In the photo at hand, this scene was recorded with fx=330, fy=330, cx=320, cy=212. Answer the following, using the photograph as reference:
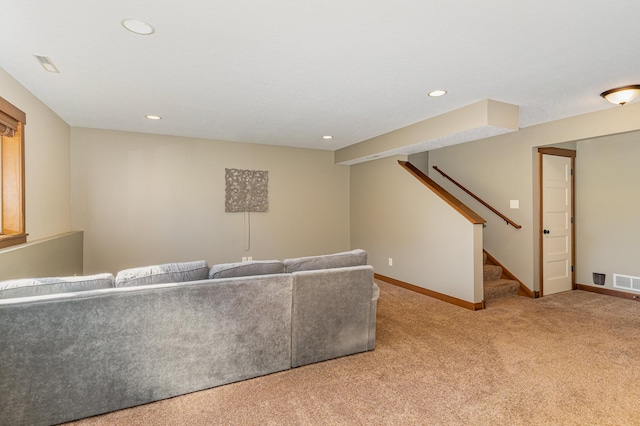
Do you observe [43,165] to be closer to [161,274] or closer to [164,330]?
[161,274]

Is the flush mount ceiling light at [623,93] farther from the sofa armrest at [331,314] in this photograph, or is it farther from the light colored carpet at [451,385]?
the sofa armrest at [331,314]

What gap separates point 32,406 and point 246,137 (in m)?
3.98

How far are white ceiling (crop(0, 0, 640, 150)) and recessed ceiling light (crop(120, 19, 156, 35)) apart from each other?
46 mm

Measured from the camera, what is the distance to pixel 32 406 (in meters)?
1.79

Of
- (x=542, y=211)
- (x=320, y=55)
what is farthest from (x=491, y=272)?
(x=320, y=55)

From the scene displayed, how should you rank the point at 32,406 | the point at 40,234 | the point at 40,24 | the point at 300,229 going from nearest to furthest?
the point at 32,406 < the point at 40,24 < the point at 40,234 < the point at 300,229

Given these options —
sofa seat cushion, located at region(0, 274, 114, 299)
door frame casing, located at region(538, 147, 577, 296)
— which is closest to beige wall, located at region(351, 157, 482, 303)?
door frame casing, located at region(538, 147, 577, 296)

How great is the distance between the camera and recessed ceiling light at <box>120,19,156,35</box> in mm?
1937

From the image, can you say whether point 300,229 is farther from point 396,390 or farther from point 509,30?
point 509,30

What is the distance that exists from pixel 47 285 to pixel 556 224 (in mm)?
5701

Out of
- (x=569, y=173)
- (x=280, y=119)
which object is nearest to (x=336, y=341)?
(x=280, y=119)

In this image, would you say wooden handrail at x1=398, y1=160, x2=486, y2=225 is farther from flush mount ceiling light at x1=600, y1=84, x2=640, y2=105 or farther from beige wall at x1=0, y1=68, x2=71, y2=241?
beige wall at x1=0, y1=68, x2=71, y2=241

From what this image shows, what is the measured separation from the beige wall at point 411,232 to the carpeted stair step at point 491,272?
69cm

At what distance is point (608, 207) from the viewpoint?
4609mm
